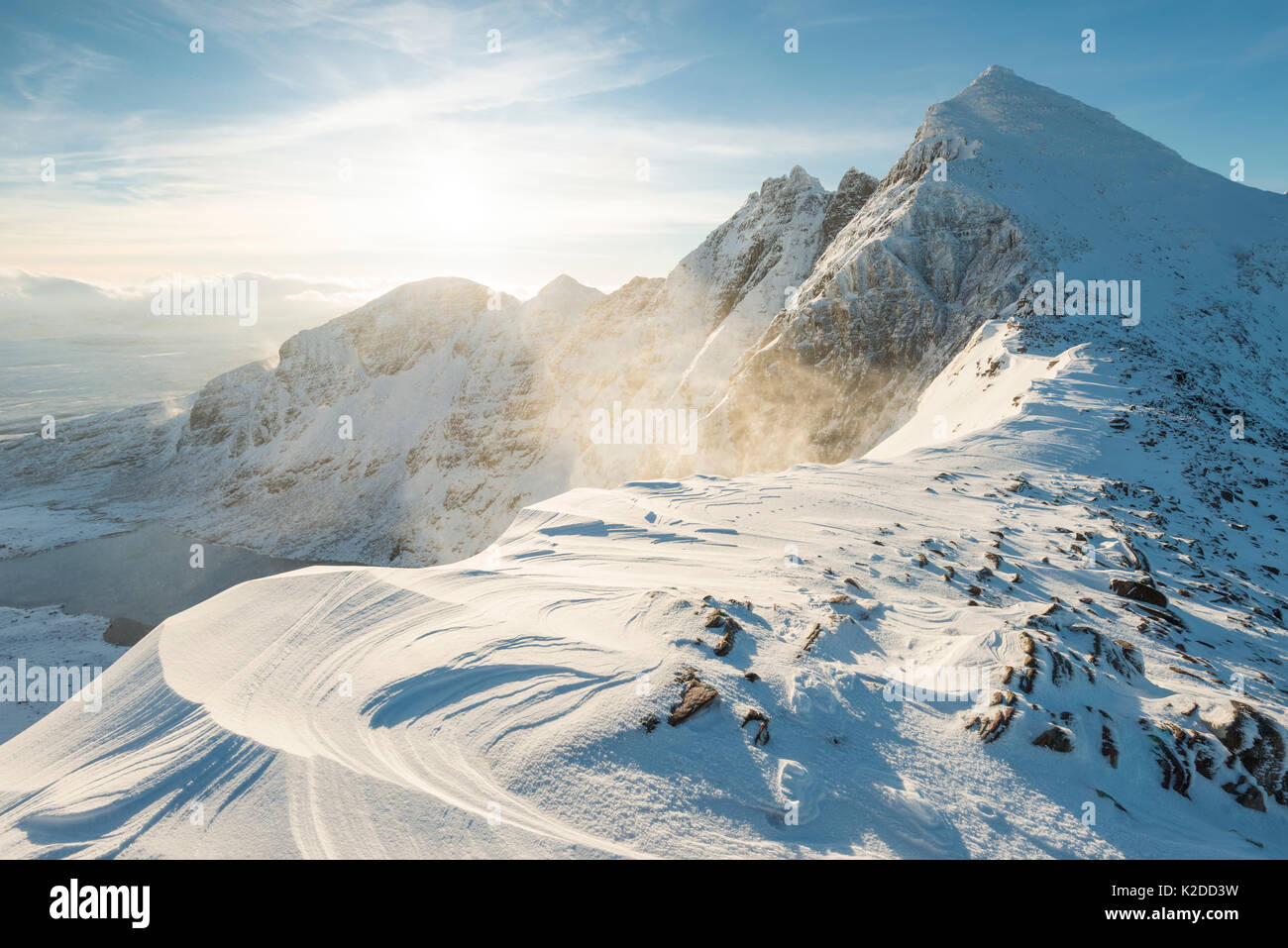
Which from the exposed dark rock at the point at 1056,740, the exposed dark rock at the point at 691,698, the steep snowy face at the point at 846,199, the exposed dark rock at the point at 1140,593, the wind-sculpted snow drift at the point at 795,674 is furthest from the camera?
the steep snowy face at the point at 846,199

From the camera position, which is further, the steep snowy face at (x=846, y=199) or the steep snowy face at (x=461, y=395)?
the steep snowy face at (x=461, y=395)

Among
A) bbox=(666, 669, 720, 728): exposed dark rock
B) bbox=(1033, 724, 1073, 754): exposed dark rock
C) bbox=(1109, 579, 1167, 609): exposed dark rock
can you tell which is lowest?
bbox=(1033, 724, 1073, 754): exposed dark rock

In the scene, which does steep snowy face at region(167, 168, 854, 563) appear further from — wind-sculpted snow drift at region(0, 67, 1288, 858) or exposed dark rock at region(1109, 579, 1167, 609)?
exposed dark rock at region(1109, 579, 1167, 609)

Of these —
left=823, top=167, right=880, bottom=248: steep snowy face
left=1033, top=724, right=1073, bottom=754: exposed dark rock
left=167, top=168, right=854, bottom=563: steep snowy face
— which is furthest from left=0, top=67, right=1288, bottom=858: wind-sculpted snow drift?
left=823, top=167, right=880, bottom=248: steep snowy face

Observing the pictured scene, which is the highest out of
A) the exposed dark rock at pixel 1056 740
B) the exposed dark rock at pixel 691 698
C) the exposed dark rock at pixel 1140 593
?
the exposed dark rock at pixel 1140 593

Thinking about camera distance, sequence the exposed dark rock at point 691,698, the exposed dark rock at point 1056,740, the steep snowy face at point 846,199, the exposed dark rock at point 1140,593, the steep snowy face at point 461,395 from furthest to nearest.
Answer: the steep snowy face at point 461,395, the steep snowy face at point 846,199, the exposed dark rock at point 1140,593, the exposed dark rock at point 691,698, the exposed dark rock at point 1056,740

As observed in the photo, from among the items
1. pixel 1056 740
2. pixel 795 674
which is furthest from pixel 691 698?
pixel 1056 740

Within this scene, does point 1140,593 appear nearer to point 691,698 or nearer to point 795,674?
point 795,674

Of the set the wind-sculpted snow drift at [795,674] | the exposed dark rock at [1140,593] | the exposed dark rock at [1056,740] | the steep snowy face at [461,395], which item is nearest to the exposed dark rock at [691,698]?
the wind-sculpted snow drift at [795,674]

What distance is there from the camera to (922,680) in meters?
6.42

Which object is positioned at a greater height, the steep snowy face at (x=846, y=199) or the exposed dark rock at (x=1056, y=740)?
the steep snowy face at (x=846, y=199)

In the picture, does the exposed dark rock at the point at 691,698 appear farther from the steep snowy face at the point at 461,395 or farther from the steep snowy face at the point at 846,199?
the steep snowy face at the point at 846,199

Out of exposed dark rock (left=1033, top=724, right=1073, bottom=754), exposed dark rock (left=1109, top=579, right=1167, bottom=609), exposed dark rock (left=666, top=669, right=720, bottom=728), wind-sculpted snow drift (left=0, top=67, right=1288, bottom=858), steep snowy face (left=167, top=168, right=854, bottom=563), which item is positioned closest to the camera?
wind-sculpted snow drift (left=0, top=67, right=1288, bottom=858)
